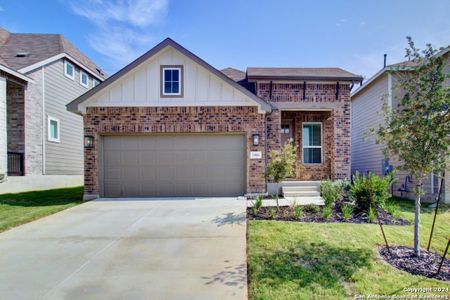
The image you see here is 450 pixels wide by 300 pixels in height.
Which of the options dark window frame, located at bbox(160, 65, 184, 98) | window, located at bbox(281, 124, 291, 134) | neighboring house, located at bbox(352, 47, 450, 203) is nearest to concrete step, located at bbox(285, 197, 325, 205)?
neighboring house, located at bbox(352, 47, 450, 203)

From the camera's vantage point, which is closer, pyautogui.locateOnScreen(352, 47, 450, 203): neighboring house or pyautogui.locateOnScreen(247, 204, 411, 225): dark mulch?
pyautogui.locateOnScreen(247, 204, 411, 225): dark mulch

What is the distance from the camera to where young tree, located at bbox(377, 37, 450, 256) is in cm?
409

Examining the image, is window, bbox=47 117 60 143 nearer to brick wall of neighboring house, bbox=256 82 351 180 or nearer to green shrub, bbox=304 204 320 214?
brick wall of neighboring house, bbox=256 82 351 180

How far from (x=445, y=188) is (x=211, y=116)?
8.05m

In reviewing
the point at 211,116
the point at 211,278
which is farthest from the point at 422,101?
the point at 211,116

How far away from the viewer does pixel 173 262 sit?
13.8 ft

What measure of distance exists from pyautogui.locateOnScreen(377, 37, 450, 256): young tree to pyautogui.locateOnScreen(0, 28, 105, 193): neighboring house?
1309 cm

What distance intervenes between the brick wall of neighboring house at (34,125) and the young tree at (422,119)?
43.9 feet

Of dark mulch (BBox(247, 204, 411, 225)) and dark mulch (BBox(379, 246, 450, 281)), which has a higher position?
dark mulch (BBox(247, 204, 411, 225))

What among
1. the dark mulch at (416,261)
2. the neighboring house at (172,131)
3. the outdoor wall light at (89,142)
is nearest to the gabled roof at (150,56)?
the neighboring house at (172,131)

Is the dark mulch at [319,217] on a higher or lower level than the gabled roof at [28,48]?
lower

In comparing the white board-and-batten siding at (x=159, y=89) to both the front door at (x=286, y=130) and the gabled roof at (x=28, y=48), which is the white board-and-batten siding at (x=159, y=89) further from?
the gabled roof at (x=28, y=48)

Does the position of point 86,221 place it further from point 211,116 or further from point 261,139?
point 261,139

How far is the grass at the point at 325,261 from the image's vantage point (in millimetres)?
3387
